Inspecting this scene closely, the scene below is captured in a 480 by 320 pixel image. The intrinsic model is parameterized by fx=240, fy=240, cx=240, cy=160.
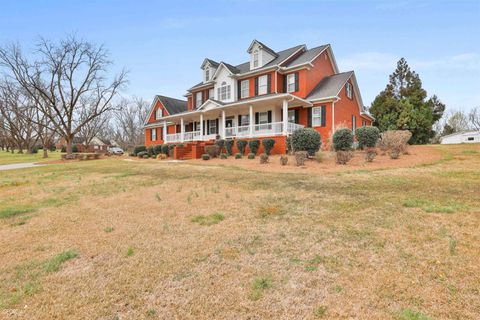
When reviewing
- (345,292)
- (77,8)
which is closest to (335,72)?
(77,8)

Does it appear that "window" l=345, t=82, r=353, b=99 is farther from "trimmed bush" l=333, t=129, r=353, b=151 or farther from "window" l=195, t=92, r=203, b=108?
"window" l=195, t=92, r=203, b=108

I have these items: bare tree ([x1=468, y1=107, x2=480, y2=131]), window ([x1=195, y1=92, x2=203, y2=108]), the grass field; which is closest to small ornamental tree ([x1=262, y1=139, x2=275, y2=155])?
the grass field

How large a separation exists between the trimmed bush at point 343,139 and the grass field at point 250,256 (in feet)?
20.9

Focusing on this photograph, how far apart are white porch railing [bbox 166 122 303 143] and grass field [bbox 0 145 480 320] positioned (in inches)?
445

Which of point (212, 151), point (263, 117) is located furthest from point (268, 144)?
point (263, 117)

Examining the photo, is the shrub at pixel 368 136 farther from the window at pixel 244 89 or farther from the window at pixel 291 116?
the window at pixel 244 89

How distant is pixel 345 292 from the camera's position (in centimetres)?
259

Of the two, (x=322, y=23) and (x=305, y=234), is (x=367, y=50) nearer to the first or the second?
(x=322, y=23)

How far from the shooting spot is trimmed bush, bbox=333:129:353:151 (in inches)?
510

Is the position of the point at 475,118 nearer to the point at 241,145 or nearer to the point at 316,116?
the point at 316,116

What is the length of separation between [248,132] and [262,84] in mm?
5023

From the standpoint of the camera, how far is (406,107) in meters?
24.9

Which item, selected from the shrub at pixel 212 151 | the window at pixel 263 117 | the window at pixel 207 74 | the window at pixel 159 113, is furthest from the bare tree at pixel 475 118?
the window at pixel 159 113

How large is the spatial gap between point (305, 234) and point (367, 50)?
794 inches
